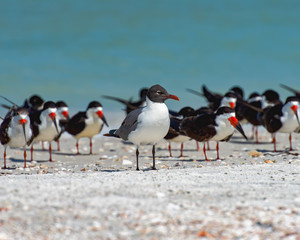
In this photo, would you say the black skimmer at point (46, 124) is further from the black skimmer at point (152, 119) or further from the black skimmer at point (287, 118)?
the black skimmer at point (287, 118)

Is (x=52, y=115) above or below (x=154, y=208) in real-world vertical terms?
above

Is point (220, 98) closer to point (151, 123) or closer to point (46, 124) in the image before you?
point (46, 124)

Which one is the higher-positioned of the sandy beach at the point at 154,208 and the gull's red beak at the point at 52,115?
the gull's red beak at the point at 52,115

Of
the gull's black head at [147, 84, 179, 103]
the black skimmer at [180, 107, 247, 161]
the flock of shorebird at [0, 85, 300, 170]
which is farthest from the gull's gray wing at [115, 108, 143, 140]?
the black skimmer at [180, 107, 247, 161]

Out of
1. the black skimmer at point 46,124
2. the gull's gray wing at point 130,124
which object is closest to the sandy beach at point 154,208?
the gull's gray wing at point 130,124

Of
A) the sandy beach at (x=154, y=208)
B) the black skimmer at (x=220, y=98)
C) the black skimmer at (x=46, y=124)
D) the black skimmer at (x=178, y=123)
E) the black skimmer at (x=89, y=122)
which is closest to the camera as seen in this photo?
the sandy beach at (x=154, y=208)

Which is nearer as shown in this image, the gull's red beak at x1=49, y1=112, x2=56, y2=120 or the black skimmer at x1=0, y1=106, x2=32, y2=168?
the black skimmer at x1=0, y1=106, x2=32, y2=168

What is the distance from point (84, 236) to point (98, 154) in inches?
344

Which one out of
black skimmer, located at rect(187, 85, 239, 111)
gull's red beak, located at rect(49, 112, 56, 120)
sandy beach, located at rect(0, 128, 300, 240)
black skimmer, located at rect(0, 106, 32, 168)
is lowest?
sandy beach, located at rect(0, 128, 300, 240)

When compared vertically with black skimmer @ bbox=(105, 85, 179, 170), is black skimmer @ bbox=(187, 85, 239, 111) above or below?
above

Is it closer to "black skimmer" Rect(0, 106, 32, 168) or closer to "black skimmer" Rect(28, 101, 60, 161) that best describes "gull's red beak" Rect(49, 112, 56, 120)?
"black skimmer" Rect(28, 101, 60, 161)

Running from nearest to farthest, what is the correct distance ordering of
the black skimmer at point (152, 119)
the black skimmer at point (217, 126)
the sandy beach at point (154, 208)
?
1. the sandy beach at point (154, 208)
2. the black skimmer at point (152, 119)
3. the black skimmer at point (217, 126)

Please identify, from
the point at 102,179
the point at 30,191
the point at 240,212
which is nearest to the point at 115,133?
the point at 102,179

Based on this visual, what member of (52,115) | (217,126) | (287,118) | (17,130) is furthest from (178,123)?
(17,130)
